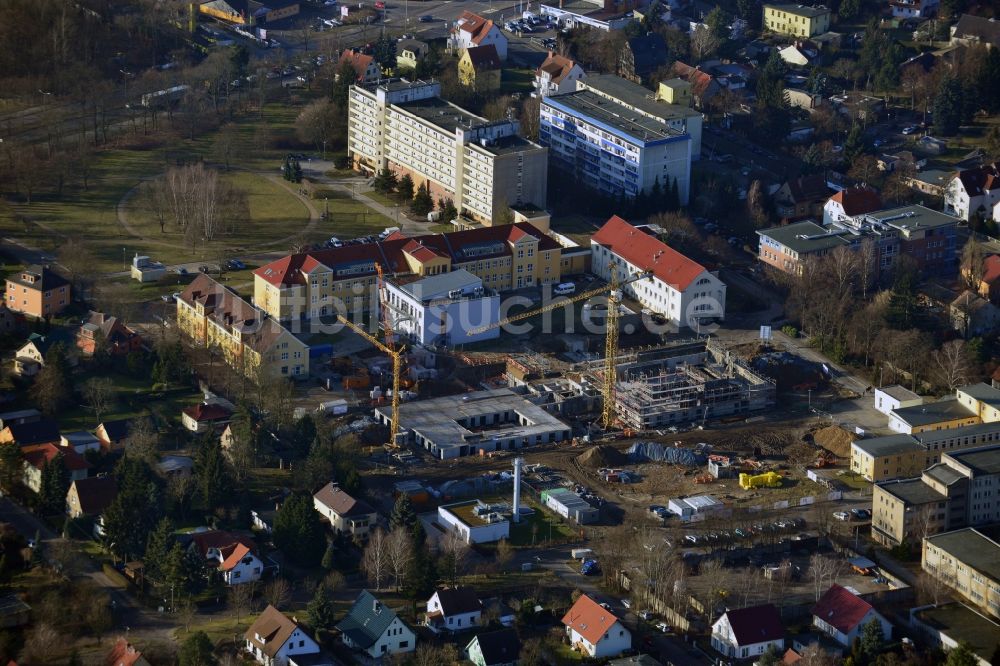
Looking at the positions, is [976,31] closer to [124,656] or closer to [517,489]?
[517,489]

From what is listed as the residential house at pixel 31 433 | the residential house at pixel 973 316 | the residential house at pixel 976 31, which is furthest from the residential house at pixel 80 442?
the residential house at pixel 976 31

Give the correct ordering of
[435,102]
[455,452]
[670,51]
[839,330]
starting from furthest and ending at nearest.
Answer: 1. [670,51]
2. [435,102]
3. [839,330]
4. [455,452]

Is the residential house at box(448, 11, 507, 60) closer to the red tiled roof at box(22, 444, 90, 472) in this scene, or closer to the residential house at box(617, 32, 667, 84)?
the residential house at box(617, 32, 667, 84)

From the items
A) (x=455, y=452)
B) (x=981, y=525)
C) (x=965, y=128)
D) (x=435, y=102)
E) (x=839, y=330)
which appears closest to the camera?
(x=981, y=525)

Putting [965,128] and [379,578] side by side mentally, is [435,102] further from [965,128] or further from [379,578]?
[379,578]

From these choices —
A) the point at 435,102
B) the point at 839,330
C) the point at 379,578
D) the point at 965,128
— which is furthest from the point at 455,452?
the point at 965,128

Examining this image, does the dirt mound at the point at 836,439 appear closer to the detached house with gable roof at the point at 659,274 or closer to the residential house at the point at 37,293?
the detached house with gable roof at the point at 659,274
